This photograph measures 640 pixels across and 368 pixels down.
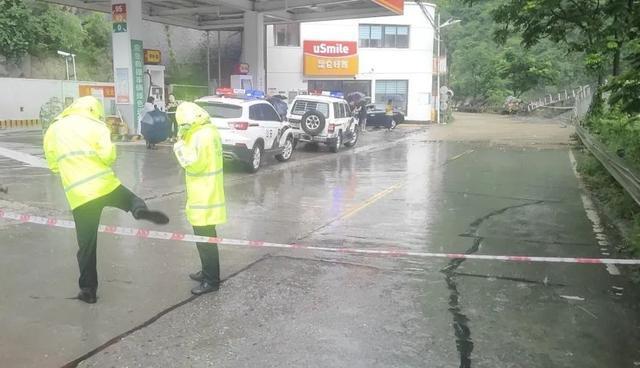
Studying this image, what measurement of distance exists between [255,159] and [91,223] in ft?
29.9

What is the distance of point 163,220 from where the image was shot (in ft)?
16.5

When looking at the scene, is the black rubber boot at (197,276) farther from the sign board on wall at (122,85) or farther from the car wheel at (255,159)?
the sign board on wall at (122,85)

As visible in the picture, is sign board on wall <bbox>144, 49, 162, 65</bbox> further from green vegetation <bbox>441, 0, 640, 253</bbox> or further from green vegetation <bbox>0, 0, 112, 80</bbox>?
green vegetation <bbox>441, 0, 640, 253</bbox>

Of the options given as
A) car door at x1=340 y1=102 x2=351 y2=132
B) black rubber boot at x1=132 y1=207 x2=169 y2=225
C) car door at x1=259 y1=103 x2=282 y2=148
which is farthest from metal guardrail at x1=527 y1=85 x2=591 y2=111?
black rubber boot at x1=132 y1=207 x2=169 y2=225

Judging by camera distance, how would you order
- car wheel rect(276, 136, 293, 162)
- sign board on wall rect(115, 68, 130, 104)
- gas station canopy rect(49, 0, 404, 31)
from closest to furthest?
car wheel rect(276, 136, 293, 162), sign board on wall rect(115, 68, 130, 104), gas station canopy rect(49, 0, 404, 31)

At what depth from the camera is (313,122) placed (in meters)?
19.0

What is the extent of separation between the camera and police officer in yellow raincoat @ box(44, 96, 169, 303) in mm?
4895

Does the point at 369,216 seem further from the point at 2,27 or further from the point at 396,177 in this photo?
the point at 2,27

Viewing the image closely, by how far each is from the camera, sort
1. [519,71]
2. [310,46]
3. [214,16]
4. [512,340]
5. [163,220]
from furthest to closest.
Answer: [519,71] < [310,46] < [214,16] < [163,220] < [512,340]

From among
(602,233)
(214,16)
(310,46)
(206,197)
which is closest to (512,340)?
(206,197)

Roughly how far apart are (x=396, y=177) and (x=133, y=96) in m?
10.9

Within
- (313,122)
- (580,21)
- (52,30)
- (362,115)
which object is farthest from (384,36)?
(580,21)

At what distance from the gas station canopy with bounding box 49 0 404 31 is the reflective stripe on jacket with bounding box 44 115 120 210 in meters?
19.0

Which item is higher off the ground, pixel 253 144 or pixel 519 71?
pixel 519 71
